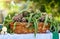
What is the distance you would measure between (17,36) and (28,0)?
0.47 m

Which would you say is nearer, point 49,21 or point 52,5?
point 49,21

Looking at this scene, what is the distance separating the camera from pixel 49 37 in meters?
1.42

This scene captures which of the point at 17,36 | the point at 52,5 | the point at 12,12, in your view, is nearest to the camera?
the point at 17,36

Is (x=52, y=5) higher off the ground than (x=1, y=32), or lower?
higher

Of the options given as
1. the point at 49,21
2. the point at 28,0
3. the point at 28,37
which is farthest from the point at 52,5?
the point at 28,37

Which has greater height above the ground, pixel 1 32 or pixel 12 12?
pixel 12 12

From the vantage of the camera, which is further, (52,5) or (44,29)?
(52,5)

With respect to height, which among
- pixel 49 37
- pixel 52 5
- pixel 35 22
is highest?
pixel 52 5

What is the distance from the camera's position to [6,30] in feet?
4.77

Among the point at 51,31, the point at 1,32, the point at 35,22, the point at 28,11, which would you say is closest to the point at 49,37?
the point at 51,31

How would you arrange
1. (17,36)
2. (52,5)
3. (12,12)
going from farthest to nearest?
(52,5) < (12,12) < (17,36)

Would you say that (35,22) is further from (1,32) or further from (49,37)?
(1,32)

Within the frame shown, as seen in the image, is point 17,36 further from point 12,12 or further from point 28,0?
point 28,0

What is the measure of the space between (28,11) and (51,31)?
248 mm
